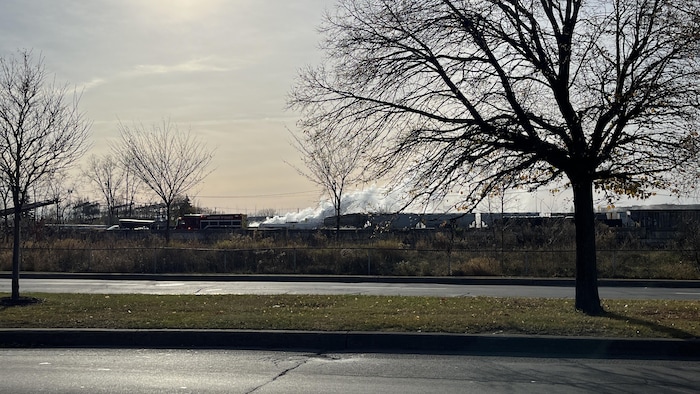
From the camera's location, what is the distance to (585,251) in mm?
13695

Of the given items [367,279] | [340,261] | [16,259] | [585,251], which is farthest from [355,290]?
[16,259]

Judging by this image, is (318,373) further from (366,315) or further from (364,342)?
(366,315)

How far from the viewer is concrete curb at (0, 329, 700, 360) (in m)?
10.3

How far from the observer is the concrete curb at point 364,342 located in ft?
33.8

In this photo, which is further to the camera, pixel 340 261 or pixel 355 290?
pixel 340 261

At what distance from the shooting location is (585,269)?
13594 millimetres

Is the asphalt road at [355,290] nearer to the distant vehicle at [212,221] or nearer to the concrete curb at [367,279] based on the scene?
the concrete curb at [367,279]

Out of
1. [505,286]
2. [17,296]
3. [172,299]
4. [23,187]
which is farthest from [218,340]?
[505,286]

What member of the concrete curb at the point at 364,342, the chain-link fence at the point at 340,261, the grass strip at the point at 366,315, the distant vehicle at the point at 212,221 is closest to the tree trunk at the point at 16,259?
the grass strip at the point at 366,315

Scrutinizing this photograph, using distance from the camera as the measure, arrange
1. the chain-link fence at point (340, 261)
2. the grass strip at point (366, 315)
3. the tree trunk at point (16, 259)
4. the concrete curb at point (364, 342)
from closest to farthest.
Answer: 1. the concrete curb at point (364, 342)
2. the grass strip at point (366, 315)
3. the tree trunk at point (16, 259)
4. the chain-link fence at point (340, 261)

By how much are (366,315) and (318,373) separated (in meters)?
3.68

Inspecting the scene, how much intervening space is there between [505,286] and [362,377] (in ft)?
54.2

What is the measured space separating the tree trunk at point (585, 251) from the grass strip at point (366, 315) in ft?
1.06

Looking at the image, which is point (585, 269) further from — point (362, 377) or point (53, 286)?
point (53, 286)
